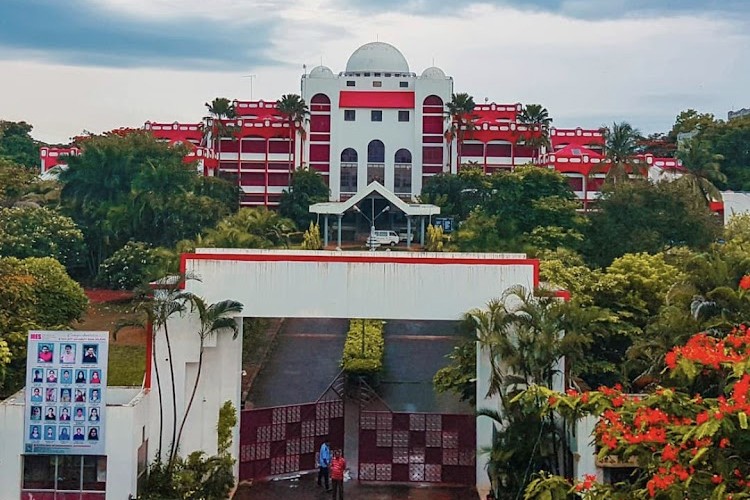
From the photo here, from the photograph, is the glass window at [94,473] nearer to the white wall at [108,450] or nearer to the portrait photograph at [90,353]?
the white wall at [108,450]

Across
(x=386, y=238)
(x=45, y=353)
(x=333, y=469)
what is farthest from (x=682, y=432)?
(x=386, y=238)

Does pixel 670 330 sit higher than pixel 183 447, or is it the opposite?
pixel 670 330

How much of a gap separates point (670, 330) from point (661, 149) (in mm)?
52483

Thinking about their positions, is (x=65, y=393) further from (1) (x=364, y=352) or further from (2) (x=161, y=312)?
(1) (x=364, y=352)

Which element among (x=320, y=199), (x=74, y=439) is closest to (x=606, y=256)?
(x=320, y=199)

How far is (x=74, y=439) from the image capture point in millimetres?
13719

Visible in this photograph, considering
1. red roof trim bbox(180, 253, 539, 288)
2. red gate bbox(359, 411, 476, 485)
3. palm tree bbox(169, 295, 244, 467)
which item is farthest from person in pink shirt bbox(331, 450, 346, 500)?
red roof trim bbox(180, 253, 539, 288)

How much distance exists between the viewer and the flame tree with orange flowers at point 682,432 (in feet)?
27.4

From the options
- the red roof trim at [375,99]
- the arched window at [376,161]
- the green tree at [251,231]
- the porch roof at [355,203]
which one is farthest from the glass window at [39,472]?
the red roof trim at [375,99]

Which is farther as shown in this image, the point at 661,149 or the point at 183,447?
the point at 661,149

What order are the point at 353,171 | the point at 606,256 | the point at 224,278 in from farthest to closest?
1. the point at 353,171
2. the point at 606,256
3. the point at 224,278

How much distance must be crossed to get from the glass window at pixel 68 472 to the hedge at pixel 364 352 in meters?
10.4

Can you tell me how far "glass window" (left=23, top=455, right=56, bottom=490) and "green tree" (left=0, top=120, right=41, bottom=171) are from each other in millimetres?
53543

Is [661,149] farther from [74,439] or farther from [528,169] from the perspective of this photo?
[74,439]
